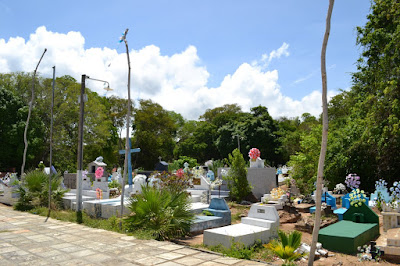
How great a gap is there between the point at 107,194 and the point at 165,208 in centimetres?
727

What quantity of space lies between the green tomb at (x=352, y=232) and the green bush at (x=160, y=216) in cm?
344

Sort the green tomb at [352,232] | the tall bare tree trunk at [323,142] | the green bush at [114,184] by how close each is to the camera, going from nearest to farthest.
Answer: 1. the tall bare tree trunk at [323,142]
2. the green tomb at [352,232]
3. the green bush at [114,184]

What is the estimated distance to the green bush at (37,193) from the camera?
Answer: 13484mm

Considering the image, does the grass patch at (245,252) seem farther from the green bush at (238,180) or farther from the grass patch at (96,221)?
the green bush at (238,180)

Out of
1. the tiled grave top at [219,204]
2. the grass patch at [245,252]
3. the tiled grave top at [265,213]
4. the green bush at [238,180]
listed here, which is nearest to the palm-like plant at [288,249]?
the grass patch at [245,252]

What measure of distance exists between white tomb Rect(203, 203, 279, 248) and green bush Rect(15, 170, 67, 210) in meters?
8.33

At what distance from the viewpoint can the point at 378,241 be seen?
7.83m

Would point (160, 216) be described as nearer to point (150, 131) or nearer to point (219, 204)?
point (219, 204)

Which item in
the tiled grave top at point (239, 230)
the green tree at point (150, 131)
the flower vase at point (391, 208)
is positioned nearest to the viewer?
the tiled grave top at point (239, 230)

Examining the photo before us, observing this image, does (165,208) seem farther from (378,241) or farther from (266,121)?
(266,121)

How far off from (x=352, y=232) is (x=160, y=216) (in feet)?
15.3

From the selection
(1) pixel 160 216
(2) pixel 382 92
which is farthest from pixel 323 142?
(2) pixel 382 92

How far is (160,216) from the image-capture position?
845cm

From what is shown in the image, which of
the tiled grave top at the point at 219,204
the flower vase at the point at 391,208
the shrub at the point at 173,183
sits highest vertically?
the shrub at the point at 173,183
